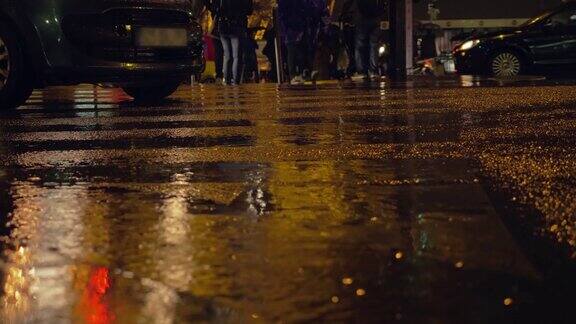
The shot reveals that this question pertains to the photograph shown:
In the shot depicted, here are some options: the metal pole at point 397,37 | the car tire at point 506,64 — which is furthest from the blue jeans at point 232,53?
the car tire at point 506,64

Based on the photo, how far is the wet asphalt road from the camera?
2551 mm

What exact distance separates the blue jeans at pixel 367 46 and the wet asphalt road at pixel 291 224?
8.92 m

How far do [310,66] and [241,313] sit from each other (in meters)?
14.1

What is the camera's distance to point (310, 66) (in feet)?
53.8

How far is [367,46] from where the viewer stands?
1631 centimetres

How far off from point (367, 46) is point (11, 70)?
817 centimetres

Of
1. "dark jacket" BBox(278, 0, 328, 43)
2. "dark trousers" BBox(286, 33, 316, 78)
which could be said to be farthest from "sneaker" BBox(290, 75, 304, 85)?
"dark jacket" BBox(278, 0, 328, 43)

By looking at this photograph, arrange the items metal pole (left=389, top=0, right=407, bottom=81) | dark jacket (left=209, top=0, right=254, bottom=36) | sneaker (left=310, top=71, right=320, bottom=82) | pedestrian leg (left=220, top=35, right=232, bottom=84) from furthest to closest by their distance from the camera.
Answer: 1. sneaker (left=310, top=71, right=320, bottom=82)
2. pedestrian leg (left=220, top=35, right=232, bottom=84)
3. metal pole (left=389, top=0, right=407, bottom=81)
4. dark jacket (left=209, top=0, right=254, bottom=36)

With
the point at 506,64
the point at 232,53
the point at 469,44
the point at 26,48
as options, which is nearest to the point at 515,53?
the point at 506,64

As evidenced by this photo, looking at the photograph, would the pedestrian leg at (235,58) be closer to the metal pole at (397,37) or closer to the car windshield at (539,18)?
the metal pole at (397,37)

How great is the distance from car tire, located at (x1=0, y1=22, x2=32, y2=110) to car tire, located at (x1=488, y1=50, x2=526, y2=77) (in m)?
12.0

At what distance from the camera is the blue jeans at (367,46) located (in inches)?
629

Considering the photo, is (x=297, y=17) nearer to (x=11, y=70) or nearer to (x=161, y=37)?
(x=161, y=37)

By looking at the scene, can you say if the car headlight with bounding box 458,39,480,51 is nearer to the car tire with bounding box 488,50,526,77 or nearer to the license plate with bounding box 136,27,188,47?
the car tire with bounding box 488,50,526,77
